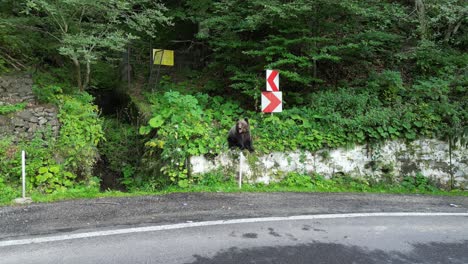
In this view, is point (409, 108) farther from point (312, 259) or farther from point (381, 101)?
point (312, 259)

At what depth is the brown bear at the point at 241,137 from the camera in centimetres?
701

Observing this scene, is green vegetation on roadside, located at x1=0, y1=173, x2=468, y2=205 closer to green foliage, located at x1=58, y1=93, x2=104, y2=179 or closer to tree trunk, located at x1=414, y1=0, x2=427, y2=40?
green foliage, located at x1=58, y1=93, x2=104, y2=179

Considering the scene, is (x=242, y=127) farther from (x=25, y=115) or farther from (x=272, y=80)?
(x=25, y=115)

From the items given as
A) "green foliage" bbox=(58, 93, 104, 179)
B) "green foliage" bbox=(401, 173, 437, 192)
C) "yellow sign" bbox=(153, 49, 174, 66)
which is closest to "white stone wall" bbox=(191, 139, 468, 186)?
"green foliage" bbox=(401, 173, 437, 192)

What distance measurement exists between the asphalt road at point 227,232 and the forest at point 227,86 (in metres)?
1.61

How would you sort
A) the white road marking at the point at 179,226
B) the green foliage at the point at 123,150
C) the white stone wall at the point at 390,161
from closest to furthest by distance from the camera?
the white road marking at the point at 179,226, the white stone wall at the point at 390,161, the green foliage at the point at 123,150

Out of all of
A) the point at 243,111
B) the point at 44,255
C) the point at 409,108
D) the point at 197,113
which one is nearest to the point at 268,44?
the point at 243,111

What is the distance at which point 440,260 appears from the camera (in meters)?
3.50

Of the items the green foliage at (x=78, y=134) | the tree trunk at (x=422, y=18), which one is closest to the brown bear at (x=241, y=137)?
the green foliage at (x=78, y=134)

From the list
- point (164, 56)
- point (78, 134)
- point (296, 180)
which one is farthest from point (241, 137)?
point (164, 56)

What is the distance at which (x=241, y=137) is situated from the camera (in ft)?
23.2

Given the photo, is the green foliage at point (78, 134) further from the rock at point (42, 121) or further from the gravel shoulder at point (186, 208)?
the gravel shoulder at point (186, 208)

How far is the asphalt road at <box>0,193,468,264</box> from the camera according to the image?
339 centimetres

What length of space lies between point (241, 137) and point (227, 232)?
3267 millimetres
